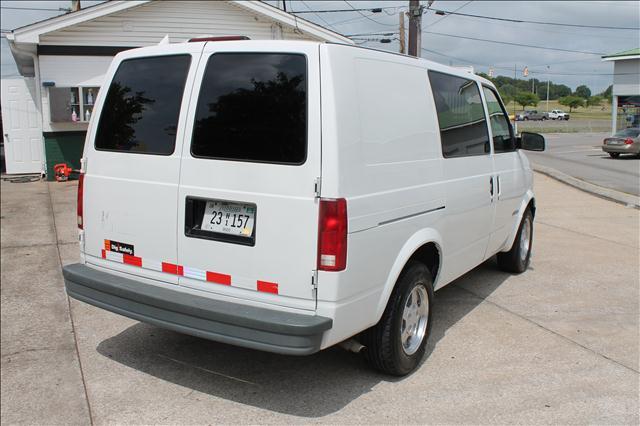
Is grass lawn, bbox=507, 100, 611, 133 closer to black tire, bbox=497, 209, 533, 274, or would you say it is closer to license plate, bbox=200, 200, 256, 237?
black tire, bbox=497, 209, 533, 274

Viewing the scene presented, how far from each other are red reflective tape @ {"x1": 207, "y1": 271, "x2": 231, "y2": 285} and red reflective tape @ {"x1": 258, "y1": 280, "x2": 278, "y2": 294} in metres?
0.22

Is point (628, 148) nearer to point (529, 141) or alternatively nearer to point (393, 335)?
point (529, 141)

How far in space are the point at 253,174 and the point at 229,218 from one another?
1.01 ft

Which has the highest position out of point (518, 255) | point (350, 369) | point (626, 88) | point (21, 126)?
point (626, 88)

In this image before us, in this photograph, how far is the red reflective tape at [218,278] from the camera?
3.53 meters

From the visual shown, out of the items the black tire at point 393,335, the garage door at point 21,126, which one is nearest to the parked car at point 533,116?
the garage door at point 21,126

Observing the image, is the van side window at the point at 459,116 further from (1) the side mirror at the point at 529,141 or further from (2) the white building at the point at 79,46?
(2) the white building at the point at 79,46

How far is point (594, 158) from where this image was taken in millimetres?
28328

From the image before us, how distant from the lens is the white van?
10.8 ft

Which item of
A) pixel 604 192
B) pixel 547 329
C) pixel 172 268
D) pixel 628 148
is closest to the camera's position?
pixel 172 268

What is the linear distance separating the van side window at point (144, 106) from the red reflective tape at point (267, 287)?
1024 mm

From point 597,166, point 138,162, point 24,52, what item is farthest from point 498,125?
point 597,166

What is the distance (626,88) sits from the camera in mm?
33812

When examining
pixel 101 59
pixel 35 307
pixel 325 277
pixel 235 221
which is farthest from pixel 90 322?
pixel 101 59
